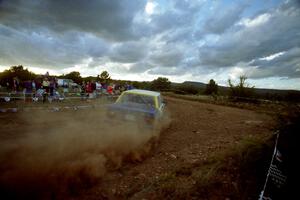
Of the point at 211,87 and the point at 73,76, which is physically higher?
the point at 73,76

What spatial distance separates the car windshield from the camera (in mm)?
7434

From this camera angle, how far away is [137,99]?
755 cm

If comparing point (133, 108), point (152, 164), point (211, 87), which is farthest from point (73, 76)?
point (152, 164)

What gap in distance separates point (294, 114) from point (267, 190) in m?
2.71

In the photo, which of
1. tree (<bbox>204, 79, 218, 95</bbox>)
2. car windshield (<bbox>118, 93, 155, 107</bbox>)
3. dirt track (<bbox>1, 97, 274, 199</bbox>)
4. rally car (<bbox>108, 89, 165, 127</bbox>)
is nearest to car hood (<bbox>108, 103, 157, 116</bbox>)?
rally car (<bbox>108, 89, 165, 127</bbox>)

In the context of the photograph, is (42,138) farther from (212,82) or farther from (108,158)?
(212,82)

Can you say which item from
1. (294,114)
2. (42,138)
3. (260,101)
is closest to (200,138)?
(294,114)

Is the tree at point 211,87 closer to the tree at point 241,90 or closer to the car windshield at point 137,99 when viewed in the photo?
the tree at point 241,90

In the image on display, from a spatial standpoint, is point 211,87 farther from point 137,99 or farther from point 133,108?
point 133,108

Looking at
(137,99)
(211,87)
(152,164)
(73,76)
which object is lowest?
(152,164)

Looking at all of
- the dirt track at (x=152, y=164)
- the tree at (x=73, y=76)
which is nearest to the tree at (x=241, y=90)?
the dirt track at (x=152, y=164)

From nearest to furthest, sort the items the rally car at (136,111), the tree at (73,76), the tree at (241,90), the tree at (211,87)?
the rally car at (136,111) → the tree at (241,90) → the tree at (211,87) → the tree at (73,76)

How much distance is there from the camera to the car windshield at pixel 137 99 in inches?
293

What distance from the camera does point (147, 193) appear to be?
3557 millimetres
